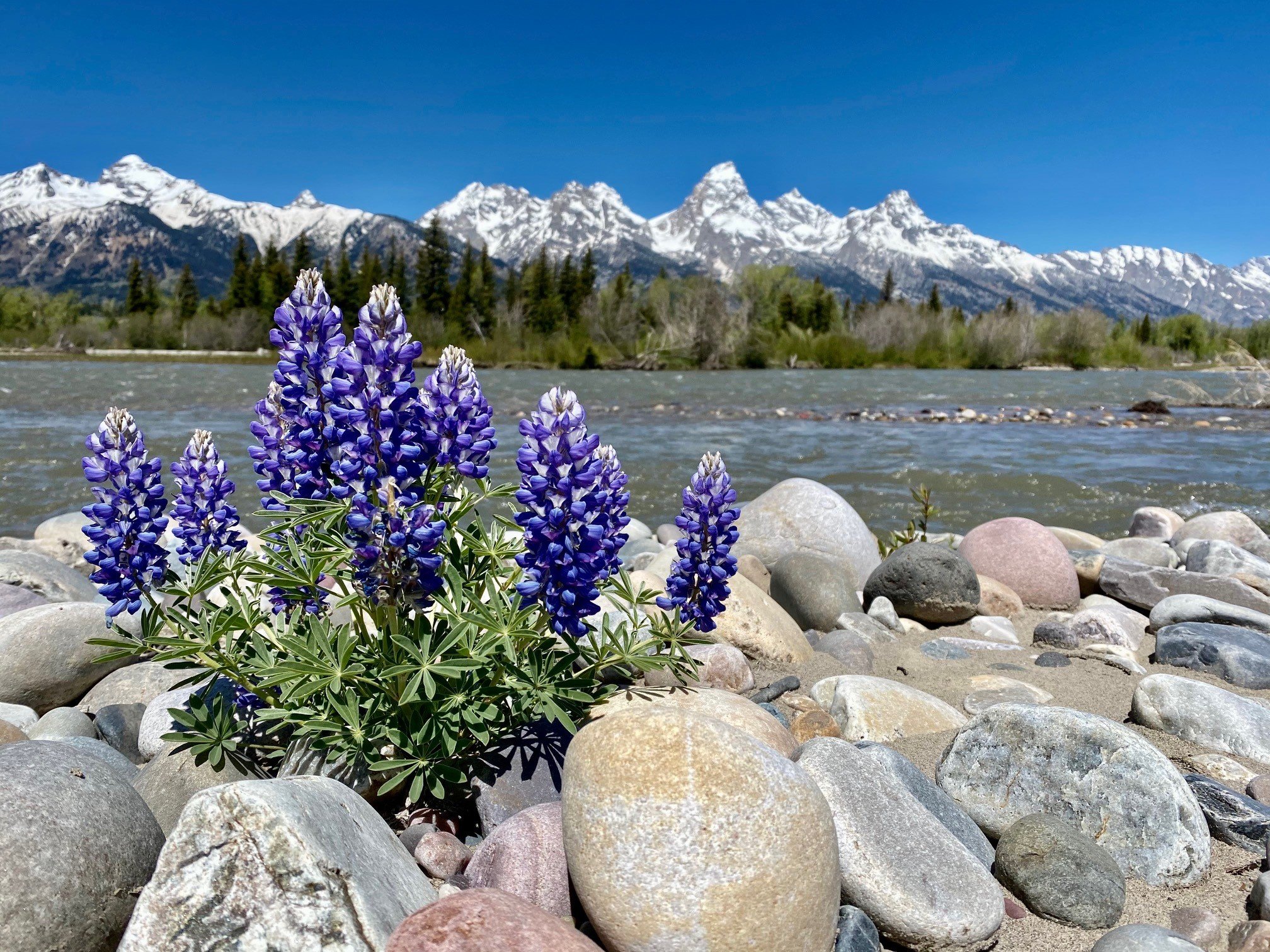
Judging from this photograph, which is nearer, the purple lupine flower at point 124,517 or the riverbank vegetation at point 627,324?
the purple lupine flower at point 124,517

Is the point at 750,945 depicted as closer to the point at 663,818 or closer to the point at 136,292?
the point at 663,818

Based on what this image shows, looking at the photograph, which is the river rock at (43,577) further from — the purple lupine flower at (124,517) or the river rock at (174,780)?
the purple lupine flower at (124,517)

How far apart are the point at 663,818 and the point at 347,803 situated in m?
1.07

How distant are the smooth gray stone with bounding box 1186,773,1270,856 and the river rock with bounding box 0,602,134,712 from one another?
6.03m

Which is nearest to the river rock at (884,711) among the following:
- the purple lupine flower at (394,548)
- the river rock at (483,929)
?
the river rock at (483,929)

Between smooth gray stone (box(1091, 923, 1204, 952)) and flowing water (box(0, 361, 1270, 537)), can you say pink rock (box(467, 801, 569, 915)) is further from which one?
flowing water (box(0, 361, 1270, 537))

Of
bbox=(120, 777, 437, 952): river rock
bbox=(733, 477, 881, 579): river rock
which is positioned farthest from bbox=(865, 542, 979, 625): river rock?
bbox=(120, 777, 437, 952): river rock

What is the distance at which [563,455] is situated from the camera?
109 inches

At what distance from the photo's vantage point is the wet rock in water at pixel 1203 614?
6.34 metres

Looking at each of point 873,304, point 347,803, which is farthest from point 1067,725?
point 873,304

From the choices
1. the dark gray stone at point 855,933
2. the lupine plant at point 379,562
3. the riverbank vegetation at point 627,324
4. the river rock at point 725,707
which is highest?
the riverbank vegetation at point 627,324

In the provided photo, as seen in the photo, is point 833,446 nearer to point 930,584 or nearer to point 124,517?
point 930,584

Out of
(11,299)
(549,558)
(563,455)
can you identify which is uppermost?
(11,299)

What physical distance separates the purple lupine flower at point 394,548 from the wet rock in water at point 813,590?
15.2 ft
